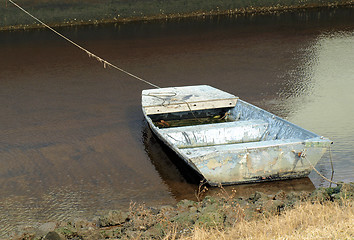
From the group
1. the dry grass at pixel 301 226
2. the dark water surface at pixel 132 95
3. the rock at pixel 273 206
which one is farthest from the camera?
the dark water surface at pixel 132 95

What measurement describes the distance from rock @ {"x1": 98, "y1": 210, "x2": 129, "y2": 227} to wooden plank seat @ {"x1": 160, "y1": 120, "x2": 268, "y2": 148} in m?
2.65

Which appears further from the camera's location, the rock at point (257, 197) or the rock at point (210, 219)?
the rock at point (257, 197)

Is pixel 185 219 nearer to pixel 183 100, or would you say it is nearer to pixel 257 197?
pixel 257 197

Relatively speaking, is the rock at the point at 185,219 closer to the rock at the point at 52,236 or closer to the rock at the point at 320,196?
the rock at the point at 52,236

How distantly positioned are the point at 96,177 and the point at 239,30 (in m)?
14.4

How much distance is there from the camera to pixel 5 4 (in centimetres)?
2183

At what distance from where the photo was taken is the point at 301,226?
602 centimetres

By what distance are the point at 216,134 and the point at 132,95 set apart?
4755 millimetres

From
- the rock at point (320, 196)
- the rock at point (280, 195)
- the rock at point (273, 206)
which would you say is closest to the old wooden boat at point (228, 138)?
the rock at point (280, 195)

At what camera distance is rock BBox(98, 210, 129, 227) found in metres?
7.45

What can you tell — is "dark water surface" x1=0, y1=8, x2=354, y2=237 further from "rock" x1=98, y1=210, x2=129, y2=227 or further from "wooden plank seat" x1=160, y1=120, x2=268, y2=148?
"rock" x1=98, y1=210, x2=129, y2=227

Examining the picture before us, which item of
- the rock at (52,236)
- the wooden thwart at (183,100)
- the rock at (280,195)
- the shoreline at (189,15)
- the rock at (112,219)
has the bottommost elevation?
the rock at (112,219)

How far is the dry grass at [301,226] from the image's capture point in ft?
18.5

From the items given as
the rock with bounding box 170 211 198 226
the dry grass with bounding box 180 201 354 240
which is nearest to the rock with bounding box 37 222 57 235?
the rock with bounding box 170 211 198 226
